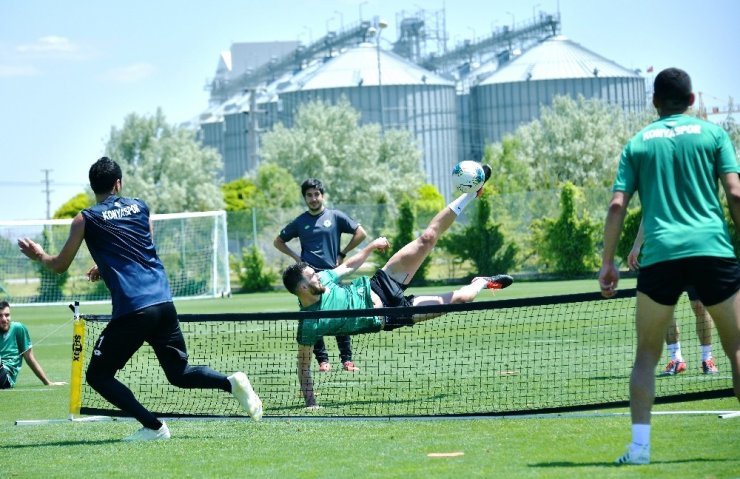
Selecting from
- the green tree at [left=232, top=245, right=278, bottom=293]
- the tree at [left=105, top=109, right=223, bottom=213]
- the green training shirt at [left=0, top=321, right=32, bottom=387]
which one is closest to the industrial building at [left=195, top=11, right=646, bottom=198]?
the tree at [left=105, top=109, right=223, bottom=213]

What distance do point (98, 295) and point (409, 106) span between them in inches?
2550

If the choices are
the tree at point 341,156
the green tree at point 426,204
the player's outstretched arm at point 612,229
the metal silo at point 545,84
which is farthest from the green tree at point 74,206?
the player's outstretched arm at point 612,229

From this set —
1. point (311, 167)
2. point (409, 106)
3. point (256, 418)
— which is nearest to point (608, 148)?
point (311, 167)

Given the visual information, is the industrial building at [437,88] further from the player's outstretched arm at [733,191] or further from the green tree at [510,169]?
the player's outstretched arm at [733,191]

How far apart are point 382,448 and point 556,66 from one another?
325 ft

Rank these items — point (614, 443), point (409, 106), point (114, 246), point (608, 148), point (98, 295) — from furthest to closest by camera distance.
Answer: point (409, 106)
point (608, 148)
point (98, 295)
point (114, 246)
point (614, 443)

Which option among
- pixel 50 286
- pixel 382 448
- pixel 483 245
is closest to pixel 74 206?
pixel 50 286

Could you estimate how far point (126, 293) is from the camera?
31.0 feet

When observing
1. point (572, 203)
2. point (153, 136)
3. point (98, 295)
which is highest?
point (153, 136)

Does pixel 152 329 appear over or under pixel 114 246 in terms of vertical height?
under

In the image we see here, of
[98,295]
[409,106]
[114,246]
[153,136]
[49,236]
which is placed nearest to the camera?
[114,246]

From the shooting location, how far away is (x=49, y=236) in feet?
152

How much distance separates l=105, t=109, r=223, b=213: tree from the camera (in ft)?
Answer: 261

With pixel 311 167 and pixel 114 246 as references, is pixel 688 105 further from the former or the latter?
pixel 311 167
